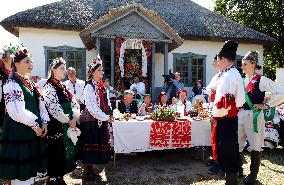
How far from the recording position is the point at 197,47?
555 inches

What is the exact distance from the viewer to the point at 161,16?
47.4ft

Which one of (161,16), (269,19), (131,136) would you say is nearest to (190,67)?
(161,16)

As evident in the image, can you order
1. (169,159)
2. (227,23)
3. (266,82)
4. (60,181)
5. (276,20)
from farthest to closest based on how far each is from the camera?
1. (276,20)
2. (227,23)
3. (169,159)
4. (266,82)
5. (60,181)

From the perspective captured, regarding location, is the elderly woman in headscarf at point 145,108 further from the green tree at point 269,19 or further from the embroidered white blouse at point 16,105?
the green tree at point 269,19

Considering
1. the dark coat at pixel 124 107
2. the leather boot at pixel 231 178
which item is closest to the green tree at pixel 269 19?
the dark coat at pixel 124 107

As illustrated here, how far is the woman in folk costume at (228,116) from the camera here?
3.90 m

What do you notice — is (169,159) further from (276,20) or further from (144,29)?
→ (276,20)

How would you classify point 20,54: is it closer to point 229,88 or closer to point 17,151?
point 17,151

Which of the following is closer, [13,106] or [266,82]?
[13,106]

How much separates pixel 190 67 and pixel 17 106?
11514mm

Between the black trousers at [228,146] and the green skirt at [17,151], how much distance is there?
223cm

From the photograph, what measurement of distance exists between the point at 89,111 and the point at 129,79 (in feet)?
23.3

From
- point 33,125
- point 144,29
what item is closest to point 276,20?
point 144,29

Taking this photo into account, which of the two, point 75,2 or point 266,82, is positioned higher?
point 75,2
